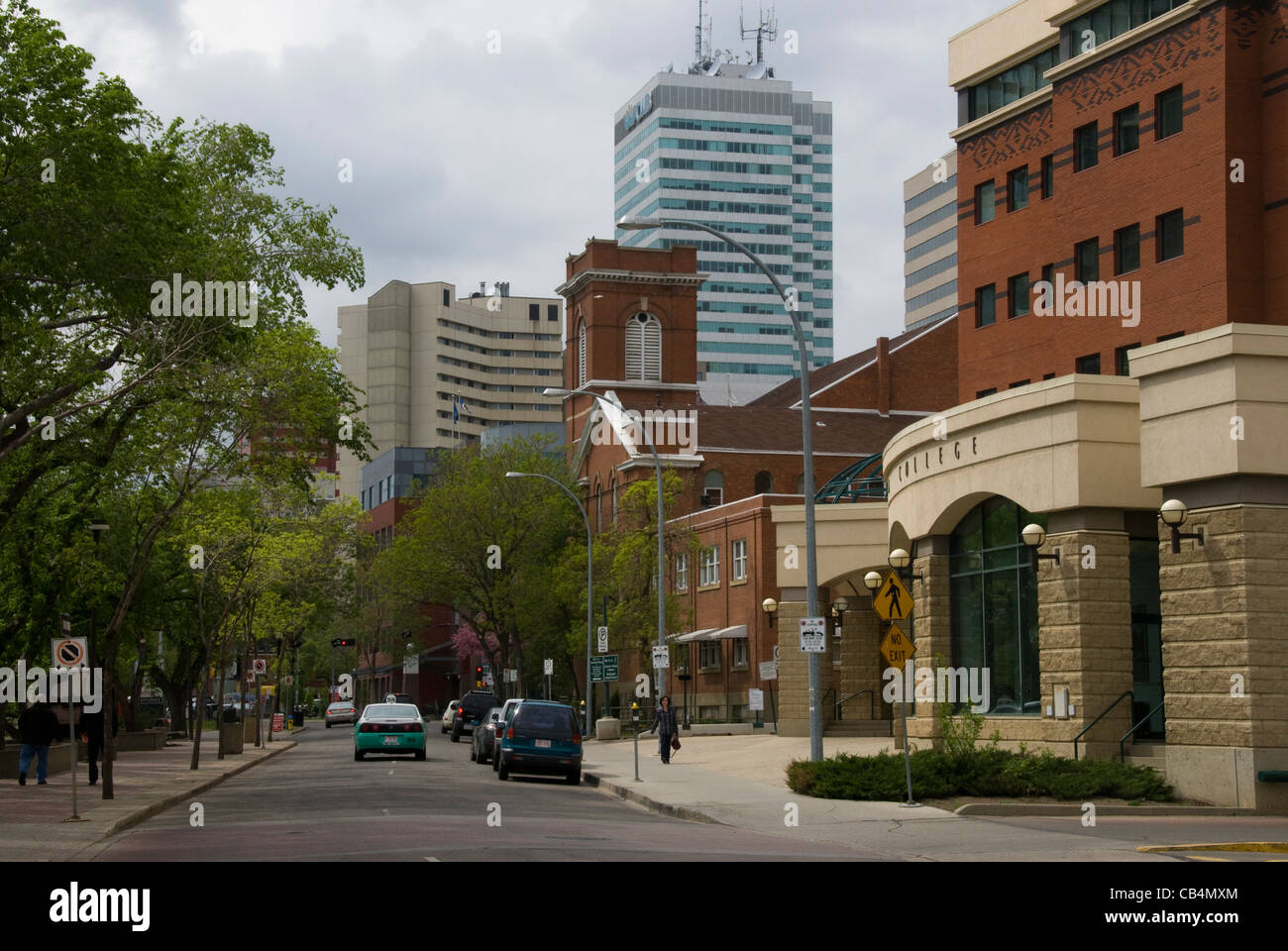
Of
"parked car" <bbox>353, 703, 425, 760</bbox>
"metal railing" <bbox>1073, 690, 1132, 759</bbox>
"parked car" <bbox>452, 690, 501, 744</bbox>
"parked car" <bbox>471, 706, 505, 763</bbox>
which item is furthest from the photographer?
"parked car" <bbox>452, 690, 501, 744</bbox>

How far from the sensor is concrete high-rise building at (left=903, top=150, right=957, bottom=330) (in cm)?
13650

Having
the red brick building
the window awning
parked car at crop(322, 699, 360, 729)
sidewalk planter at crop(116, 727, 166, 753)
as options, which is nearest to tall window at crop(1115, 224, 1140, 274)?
the red brick building

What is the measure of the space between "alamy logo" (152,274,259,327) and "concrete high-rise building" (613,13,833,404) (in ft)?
504

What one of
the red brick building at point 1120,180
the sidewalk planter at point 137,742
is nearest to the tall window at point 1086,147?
the red brick building at point 1120,180

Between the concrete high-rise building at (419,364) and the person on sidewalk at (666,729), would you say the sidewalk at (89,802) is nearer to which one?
the person on sidewalk at (666,729)

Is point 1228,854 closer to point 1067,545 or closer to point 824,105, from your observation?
point 1067,545

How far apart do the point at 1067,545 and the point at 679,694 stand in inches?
1617

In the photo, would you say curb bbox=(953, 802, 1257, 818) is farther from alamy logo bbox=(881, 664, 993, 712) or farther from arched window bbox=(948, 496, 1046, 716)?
alamy logo bbox=(881, 664, 993, 712)

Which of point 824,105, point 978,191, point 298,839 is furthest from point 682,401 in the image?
point 824,105

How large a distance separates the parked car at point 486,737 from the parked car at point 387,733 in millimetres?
1595

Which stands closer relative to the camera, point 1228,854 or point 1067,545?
point 1228,854

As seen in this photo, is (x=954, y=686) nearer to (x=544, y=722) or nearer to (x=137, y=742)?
(x=544, y=722)

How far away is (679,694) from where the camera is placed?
64562 millimetres

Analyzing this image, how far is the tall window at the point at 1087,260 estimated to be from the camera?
35.9 m
